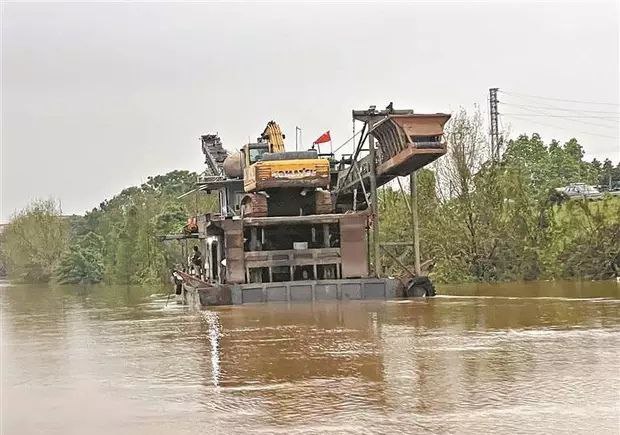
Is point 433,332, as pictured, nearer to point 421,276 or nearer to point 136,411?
point 136,411

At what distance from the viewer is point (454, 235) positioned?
4138cm

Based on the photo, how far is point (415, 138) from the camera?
957 inches

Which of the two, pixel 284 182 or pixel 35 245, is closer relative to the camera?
pixel 284 182

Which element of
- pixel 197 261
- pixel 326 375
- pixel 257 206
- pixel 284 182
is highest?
pixel 284 182

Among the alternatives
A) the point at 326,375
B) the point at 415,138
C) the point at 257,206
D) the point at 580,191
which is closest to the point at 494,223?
the point at 580,191

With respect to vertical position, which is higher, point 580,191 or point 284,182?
point 580,191

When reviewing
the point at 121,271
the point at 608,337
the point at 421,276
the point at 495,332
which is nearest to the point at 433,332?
the point at 495,332

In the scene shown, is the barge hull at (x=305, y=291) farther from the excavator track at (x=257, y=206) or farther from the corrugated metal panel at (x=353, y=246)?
the excavator track at (x=257, y=206)

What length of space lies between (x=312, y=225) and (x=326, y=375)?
1823 centimetres

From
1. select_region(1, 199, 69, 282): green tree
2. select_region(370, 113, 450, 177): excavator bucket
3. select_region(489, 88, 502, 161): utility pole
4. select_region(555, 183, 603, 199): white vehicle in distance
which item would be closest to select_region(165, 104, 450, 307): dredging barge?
select_region(370, 113, 450, 177): excavator bucket

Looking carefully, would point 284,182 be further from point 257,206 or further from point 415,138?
point 415,138

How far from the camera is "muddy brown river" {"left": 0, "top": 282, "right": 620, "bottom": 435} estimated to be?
28.7 ft

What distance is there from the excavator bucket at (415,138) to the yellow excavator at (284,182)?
3181mm

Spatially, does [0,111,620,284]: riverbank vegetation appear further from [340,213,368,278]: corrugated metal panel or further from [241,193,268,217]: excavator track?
[241,193,268,217]: excavator track
